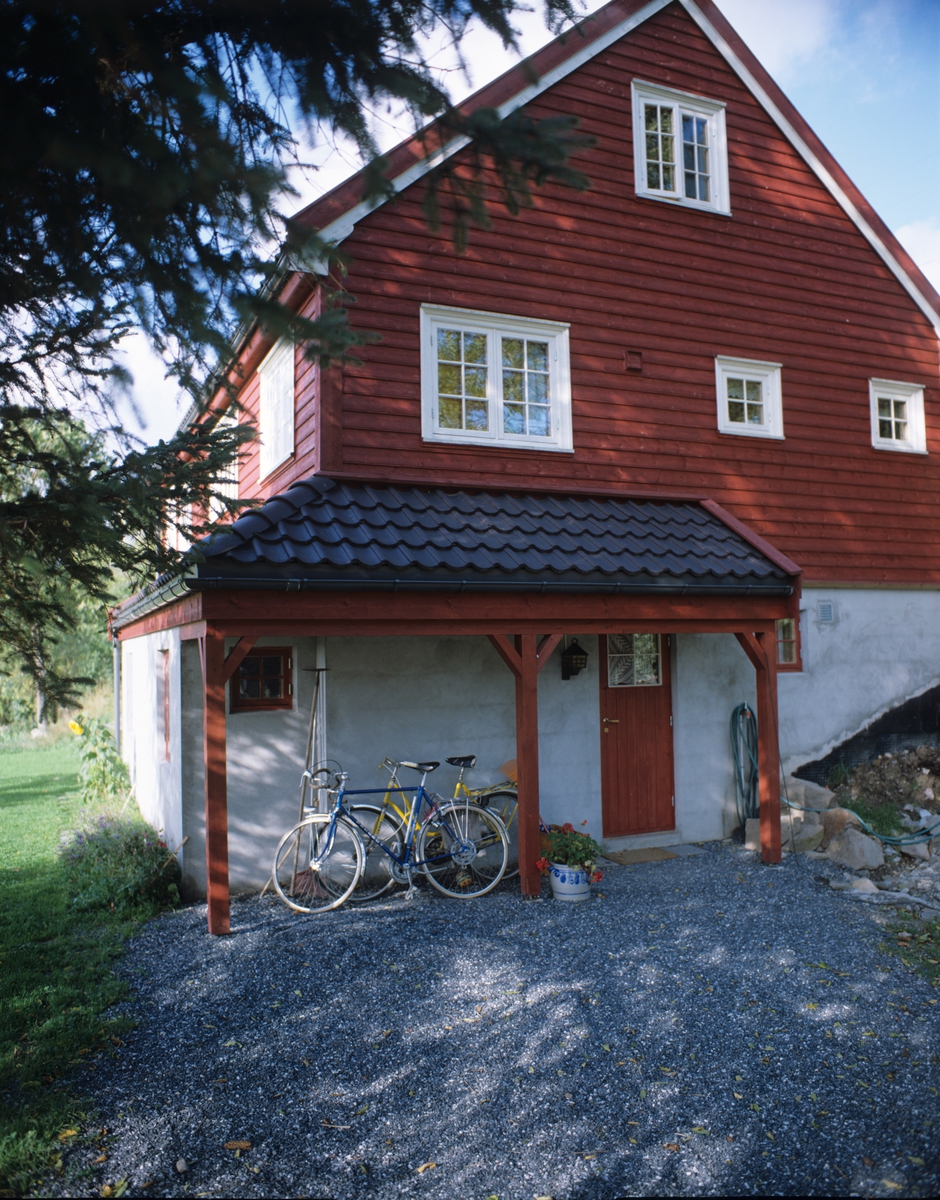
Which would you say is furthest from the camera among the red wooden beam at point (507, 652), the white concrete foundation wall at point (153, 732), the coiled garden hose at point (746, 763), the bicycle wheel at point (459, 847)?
the coiled garden hose at point (746, 763)

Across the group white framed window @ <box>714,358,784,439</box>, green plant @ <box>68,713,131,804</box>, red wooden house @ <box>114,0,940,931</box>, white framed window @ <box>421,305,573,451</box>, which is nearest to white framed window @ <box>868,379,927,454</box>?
red wooden house @ <box>114,0,940,931</box>

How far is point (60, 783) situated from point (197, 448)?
1068 centimetres

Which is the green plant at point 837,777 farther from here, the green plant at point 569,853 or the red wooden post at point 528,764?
the red wooden post at point 528,764

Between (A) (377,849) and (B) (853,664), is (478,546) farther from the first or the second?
(B) (853,664)

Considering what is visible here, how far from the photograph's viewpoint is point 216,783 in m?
5.59

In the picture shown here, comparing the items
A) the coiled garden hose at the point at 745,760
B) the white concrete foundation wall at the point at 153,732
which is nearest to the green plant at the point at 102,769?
the white concrete foundation wall at the point at 153,732

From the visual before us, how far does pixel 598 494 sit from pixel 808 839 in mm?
3992

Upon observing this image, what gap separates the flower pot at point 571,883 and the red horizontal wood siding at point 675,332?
3642 millimetres

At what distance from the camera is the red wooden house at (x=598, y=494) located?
6.53 metres

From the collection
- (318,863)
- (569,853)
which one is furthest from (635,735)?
(318,863)

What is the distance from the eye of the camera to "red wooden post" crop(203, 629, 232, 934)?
18.3 feet

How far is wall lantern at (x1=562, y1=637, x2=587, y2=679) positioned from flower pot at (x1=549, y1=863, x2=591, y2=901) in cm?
202

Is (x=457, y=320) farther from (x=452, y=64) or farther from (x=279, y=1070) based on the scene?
(x=279, y=1070)

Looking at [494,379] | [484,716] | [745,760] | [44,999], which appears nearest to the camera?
[44,999]
